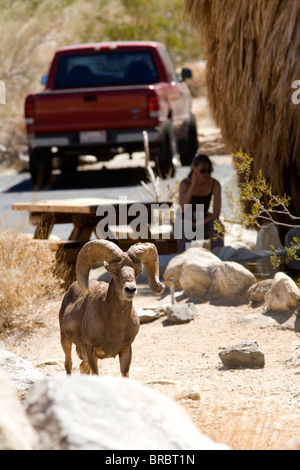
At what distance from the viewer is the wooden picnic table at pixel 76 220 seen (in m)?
8.92

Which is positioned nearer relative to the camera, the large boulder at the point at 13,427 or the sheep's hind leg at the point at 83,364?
the large boulder at the point at 13,427

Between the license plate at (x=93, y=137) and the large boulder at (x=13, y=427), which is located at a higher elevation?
the large boulder at (x=13, y=427)

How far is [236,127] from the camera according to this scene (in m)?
9.33

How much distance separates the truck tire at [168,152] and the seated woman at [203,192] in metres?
→ 4.03

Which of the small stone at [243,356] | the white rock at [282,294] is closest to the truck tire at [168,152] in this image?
the white rock at [282,294]

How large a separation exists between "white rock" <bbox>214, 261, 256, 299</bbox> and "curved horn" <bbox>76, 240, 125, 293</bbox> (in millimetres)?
3044

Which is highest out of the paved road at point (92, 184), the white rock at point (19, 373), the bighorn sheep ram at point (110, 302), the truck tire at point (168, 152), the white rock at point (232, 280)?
the bighorn sheep ram at point (110, 302)

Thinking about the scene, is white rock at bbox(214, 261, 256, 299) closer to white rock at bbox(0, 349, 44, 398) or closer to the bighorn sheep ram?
the bighorn sheep ram

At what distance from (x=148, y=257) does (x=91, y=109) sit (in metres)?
8.46

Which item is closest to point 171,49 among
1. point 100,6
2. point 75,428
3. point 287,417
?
point 100,6

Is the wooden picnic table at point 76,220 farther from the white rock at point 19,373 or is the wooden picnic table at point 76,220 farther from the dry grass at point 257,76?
the white rock at point 19,373

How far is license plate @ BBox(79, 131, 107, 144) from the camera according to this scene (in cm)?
1329

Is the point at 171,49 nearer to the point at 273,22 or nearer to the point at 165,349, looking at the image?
the point at 273,22

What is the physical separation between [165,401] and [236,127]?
637 centimetres
